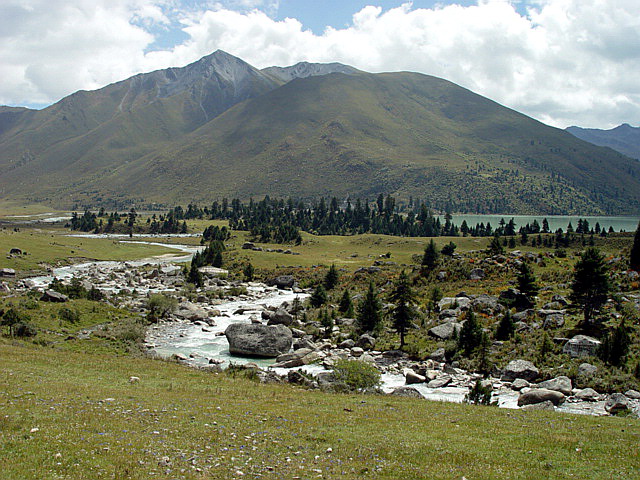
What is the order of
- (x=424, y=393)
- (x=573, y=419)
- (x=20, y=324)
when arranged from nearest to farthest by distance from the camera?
(x=573, y=419) < (x=424, y=393) < (x=20, y=324)

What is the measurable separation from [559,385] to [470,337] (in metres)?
10.6

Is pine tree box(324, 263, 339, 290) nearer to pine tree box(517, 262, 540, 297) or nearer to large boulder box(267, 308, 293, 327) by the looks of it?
large boulder box(267, 308, 293, 327)

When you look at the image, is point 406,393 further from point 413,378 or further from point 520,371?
Answer: point 520,371

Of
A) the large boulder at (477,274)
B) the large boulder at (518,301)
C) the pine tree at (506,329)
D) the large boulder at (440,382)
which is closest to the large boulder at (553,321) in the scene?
the pine tree at (506,329)

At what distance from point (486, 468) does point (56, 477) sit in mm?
12785

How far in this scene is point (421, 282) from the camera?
7806 centimetres

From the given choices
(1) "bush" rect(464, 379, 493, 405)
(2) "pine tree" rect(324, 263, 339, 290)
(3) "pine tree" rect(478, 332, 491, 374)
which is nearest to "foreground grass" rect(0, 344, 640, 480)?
(1) "bush" rect(464, 379, 493, 405)

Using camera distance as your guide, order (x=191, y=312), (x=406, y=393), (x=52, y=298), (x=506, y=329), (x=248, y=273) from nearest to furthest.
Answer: (x=406, y=393)
(x=506, y=329)
(x=52, y=298)
(x=191, y=312)
(x=248, y=273)

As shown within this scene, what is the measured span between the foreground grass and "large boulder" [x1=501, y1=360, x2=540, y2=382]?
13.2 meters

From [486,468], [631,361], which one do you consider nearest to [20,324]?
[486,468]

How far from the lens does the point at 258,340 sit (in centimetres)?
4594

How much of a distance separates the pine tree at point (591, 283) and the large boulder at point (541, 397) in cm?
1528

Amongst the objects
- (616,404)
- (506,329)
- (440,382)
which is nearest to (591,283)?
(506,329)

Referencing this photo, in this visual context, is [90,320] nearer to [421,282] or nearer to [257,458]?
[257,458]
